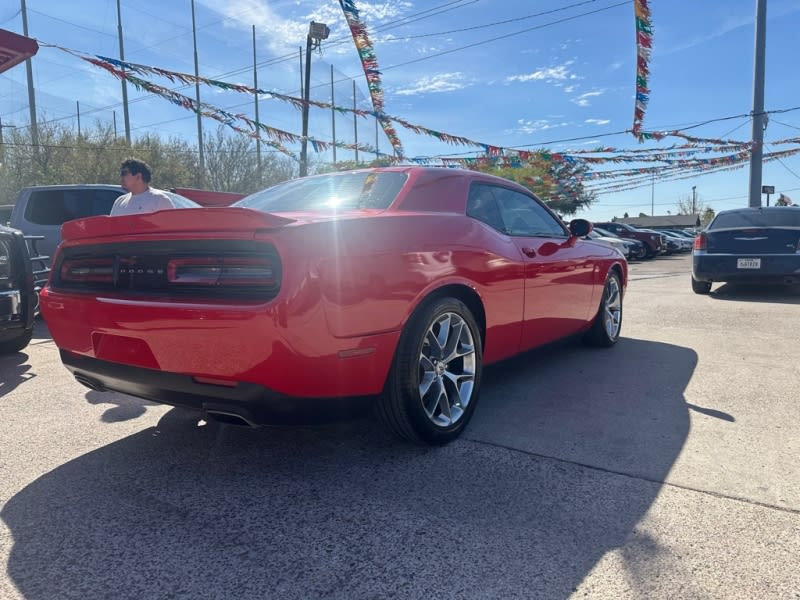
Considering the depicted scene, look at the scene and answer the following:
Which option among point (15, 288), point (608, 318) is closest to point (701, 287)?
point (608, 318)

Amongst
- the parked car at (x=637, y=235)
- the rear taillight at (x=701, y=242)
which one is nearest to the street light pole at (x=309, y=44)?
the rear taillight at (x=701, y=242)

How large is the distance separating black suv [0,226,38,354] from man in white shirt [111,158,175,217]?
0.93 metres

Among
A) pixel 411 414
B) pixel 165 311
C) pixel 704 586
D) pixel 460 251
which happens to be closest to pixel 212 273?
pixel 165 311

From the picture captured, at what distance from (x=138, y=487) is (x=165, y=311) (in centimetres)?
77

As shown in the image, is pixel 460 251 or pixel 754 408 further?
pixel 754 408

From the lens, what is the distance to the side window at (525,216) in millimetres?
3646

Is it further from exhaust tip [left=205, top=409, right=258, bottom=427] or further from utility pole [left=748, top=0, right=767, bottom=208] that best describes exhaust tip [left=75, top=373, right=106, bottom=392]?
utility pole [left=748, top=0, right=767, bottom=208]

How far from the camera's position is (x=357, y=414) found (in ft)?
7.96

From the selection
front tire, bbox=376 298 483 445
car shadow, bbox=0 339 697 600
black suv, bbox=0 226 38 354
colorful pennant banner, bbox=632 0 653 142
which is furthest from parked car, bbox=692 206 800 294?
black suv, bbox=0 226 38 354

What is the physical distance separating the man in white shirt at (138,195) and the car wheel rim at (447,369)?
2649 millimetres

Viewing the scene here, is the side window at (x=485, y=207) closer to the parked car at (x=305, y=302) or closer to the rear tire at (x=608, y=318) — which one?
the parked car at (x=305, y=302)

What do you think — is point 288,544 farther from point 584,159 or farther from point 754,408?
point 584,159

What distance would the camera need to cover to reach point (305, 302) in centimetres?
213

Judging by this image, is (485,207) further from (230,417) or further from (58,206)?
(58,206)
